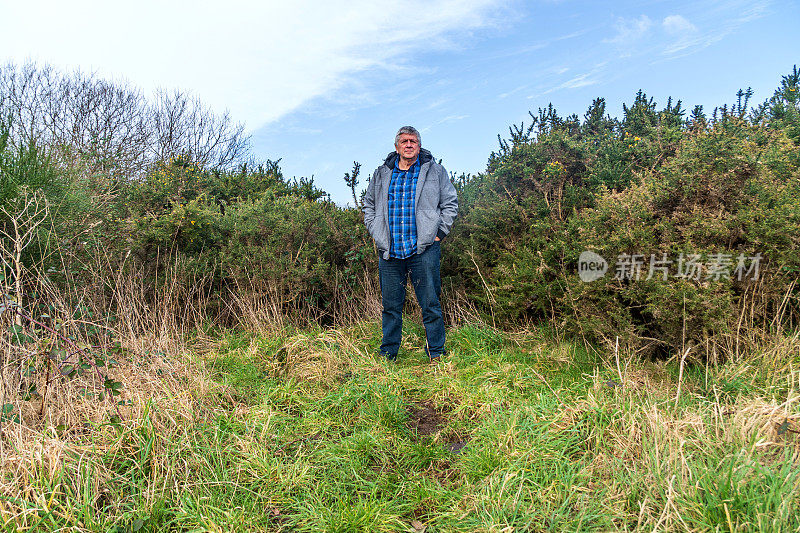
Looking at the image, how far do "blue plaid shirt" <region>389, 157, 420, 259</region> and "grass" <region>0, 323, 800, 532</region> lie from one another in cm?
126

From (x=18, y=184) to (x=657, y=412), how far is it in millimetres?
5490

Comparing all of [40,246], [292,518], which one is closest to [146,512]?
[292,518]

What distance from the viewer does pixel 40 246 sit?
4582 millimetres

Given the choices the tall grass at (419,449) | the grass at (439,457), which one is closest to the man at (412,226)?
the tall grass at (419,449)

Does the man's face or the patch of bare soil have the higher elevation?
the man's face

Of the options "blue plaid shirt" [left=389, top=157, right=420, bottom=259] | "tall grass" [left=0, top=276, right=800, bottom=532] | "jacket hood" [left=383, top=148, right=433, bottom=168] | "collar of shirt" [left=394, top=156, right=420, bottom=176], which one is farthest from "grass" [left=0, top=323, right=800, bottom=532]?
"jacket hood" [left=383, top=148, right=433, bottom=168]

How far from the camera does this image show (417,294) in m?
4.67

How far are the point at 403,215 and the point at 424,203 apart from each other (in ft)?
0.73

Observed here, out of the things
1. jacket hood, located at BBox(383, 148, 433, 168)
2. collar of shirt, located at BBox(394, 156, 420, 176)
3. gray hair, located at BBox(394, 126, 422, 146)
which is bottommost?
collar of shirt, located at BBox(394, 156, 420, 176)

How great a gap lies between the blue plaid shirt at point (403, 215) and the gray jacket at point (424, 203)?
0.15 ft

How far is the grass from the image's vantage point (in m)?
2.28

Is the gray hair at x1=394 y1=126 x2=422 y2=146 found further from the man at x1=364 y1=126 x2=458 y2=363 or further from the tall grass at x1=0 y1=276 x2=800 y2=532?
the tall grass at x1=0 y1=276 x2=800 y2=532

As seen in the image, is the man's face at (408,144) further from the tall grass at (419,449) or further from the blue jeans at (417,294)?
the tall grass at (419,449)

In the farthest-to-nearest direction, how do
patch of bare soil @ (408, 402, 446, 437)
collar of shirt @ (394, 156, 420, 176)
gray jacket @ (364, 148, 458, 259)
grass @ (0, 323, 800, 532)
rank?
1. collar of shirt @ (394, 156, 420, 176)
2. gray jacket @ (364, 148, 458, 259)
3. patch of bare soil @ (408, 402, 446, 437)
4. grass @ (0, 323, 800, 532)
